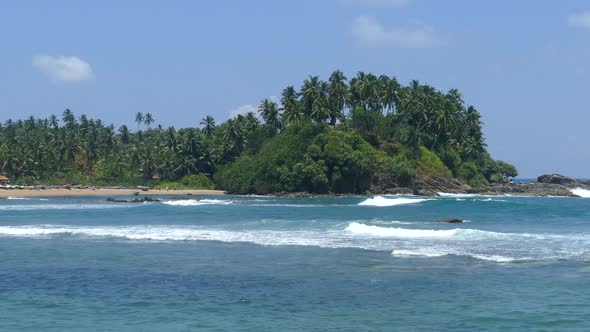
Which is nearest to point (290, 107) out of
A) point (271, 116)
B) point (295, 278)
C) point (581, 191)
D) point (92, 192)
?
point (271, 116)

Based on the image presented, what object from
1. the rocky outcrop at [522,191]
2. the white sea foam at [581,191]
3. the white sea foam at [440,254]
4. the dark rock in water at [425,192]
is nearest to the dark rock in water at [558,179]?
the white sea foam at [581,191]

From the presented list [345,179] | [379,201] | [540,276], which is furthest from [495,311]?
[345,179]

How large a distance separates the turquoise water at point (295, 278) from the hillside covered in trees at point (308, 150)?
43.2m

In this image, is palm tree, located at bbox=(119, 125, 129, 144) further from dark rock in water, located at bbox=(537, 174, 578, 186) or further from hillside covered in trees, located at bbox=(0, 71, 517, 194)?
dark rock in water, located at bbox=(537, 174, 578, 186)

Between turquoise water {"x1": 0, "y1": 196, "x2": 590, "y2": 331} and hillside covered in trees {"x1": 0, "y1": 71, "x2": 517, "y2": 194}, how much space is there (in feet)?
142

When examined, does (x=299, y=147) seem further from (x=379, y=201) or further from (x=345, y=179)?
(x=379, y=201)

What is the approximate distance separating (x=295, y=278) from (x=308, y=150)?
59.8m

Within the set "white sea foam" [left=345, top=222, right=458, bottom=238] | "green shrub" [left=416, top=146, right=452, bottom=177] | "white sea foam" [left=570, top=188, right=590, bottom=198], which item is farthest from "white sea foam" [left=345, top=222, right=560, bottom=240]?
"white sea foam" [left=570, top=188, right=590, bottom=198]

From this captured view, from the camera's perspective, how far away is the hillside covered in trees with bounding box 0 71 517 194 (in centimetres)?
8188

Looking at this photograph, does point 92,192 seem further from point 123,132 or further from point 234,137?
point 123,132

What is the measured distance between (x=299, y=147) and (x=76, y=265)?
59669 mm

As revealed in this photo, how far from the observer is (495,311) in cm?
1554

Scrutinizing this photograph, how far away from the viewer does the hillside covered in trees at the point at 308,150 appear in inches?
3223

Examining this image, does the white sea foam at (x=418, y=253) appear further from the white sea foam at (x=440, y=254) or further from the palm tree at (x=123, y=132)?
the palm tree at (x=123, y=132)
